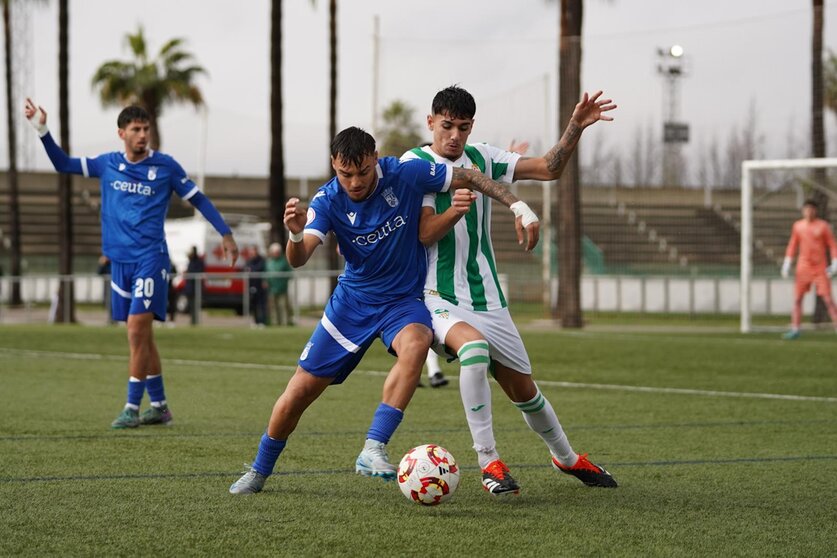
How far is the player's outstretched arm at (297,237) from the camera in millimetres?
5497

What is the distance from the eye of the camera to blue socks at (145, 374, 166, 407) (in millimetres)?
8875

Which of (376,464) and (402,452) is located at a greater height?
(376,464)

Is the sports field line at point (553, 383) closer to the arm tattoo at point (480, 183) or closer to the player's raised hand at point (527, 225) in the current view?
the arm tattoo at point (480, 183)

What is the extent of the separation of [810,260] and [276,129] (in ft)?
45.3

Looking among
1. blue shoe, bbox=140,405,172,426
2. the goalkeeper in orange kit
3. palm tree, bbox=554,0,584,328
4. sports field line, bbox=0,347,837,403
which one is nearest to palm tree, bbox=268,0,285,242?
palm tree, bbox=554,0,584,328

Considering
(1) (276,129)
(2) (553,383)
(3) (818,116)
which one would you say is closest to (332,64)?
(1) (276,129)

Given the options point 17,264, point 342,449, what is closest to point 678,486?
point 342,449

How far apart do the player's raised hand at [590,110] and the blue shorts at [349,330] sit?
1277 mm

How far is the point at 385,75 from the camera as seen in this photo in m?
30.6

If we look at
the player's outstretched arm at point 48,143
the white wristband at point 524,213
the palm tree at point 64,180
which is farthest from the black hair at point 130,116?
the palm tree at point 64,180

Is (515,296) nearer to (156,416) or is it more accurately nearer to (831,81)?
(831,81)

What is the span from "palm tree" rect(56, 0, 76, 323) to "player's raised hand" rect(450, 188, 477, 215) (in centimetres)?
2384

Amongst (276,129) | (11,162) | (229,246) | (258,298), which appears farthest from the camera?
(11,162)

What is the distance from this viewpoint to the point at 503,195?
233 inches
